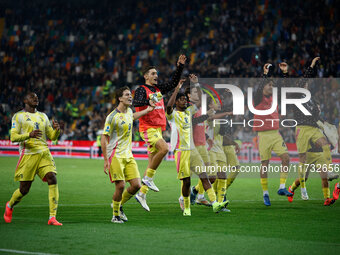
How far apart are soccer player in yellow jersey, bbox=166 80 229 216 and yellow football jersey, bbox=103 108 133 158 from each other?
130cm

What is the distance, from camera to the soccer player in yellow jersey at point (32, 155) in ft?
32.6

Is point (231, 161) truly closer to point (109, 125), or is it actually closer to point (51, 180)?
point (109, 125)

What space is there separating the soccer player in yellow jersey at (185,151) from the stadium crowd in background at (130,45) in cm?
1814

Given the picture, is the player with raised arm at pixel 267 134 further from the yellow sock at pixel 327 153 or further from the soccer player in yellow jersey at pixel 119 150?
the soccer player in yellow jersey at pixel 119 150

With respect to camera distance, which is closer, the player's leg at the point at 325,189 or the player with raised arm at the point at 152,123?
the player with raised arm at the point at 152,123

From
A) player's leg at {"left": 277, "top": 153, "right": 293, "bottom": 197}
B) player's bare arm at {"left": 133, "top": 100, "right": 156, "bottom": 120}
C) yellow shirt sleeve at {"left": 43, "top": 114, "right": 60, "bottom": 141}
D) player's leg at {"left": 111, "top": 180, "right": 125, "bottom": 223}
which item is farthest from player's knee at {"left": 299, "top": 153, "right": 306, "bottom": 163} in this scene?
yellow shirt sleeve at {"left": 43, "top": 114, "right": 60, "bottom": 141}

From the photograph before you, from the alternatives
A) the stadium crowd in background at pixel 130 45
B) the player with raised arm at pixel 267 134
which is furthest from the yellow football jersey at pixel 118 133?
the stadium crowd in background at pixel 130 45

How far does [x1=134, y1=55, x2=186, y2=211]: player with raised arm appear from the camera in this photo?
38.8 feet

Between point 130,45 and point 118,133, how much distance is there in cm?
3236

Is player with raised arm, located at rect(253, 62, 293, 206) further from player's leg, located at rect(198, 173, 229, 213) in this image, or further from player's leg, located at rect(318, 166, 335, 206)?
player's leg, located at rect(198, 173, 229, 213)

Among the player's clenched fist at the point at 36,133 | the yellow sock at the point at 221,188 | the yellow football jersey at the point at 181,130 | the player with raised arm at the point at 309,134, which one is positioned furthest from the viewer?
the player with raised arm at the point at 309,134

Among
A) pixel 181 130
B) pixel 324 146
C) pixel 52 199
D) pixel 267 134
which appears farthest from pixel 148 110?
pixel 324 146

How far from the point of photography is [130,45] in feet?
138

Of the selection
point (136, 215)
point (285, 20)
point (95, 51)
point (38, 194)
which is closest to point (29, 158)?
point (136, 215)
